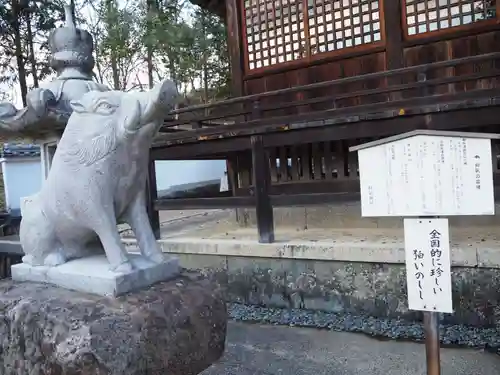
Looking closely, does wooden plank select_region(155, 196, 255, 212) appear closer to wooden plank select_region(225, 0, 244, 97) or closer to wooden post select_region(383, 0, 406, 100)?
wooden plank select_region(225, 0, 244, 97)

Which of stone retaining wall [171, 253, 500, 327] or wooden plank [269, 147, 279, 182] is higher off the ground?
wooden plank [269, 147, 279, 182]

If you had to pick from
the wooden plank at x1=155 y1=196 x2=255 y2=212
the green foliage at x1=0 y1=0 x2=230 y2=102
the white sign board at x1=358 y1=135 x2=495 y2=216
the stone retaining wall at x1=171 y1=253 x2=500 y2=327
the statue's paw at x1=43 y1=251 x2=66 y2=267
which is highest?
the green foliage at x1=0 y1=0 x2=230 y2=102

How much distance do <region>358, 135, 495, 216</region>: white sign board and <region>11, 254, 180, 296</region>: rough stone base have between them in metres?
1.40

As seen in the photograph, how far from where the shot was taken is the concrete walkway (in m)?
3.65

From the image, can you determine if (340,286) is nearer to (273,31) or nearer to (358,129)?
(358,129)

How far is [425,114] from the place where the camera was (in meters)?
4.62

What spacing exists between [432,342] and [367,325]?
2065mm

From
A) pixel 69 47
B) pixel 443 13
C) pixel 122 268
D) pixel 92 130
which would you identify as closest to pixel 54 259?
pixel 122 268

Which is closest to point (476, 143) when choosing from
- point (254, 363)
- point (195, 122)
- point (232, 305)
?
point (254, 363)

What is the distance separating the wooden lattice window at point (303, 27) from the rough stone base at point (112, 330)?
4731 millimetres

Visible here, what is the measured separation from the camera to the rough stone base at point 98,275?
2.47 m

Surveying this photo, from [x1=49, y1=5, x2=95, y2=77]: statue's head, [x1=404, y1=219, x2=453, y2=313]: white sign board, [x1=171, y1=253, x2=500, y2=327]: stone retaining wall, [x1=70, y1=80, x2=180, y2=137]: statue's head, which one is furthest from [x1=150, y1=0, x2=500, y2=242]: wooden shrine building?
[x1=70, y1=80, x2=180, y2=137]: statue's head

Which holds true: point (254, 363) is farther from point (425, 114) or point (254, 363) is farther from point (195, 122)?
point (195, 122)

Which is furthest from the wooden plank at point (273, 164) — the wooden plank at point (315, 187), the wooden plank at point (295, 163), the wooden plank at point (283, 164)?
the wooden plank at point (295, 163)
